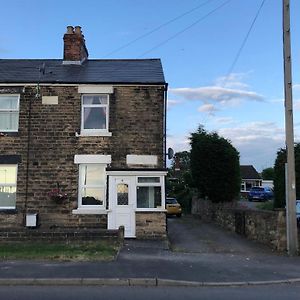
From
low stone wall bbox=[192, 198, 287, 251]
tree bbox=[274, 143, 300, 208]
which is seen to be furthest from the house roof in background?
tree bbox=[274, 143, 300, 208]

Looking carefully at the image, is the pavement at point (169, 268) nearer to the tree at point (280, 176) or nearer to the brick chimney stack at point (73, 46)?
the tree at point (280, 176)

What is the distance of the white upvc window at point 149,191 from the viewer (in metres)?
19.6

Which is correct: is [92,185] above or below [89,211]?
above

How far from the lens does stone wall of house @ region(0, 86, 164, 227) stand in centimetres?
1962

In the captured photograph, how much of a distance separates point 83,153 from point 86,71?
4.17 metres

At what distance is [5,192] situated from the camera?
2000cm

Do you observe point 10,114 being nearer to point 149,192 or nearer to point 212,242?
point 149,192

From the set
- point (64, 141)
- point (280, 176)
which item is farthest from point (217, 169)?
point (64, 141)

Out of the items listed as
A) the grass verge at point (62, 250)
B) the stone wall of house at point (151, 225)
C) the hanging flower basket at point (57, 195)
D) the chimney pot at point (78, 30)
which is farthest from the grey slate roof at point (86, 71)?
the grass verge at point (62, 250)

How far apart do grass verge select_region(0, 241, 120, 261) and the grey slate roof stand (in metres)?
7.11

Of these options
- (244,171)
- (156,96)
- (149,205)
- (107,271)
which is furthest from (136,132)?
(244,171)

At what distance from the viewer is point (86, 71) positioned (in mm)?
21844

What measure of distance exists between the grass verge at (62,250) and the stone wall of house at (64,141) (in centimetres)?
346

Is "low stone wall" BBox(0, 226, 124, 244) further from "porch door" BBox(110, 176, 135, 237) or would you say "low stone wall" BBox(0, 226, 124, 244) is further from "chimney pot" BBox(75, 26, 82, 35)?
"chimney pot" BBox(75, 26, 82, 35)
